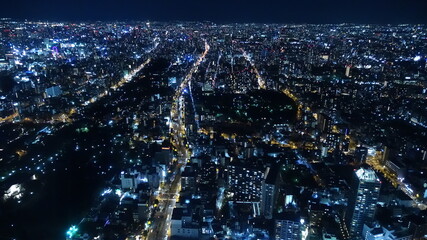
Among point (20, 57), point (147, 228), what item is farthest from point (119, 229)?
point (20, 57)

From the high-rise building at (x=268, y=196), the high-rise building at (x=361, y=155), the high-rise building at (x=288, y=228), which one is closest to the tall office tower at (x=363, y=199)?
the high-rise building at (x=288, y=228)

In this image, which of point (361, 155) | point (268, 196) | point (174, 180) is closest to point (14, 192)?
point (174, 180)

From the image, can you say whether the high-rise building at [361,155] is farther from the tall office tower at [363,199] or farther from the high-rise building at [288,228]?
the high-rise building at [288,228]

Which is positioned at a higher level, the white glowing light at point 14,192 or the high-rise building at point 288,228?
the high-rise building at point 288,228

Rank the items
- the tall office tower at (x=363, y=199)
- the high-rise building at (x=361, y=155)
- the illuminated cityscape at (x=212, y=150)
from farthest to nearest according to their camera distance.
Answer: the high-rise building at (x=361, y=155) → the illuminated cityscape at (x=212, y=150) → the tall office tower at (x=363, y=199)

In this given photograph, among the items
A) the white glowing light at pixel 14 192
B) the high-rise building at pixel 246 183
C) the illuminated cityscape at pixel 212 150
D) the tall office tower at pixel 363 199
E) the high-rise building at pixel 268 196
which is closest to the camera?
the tall office tower at pixel 363 199

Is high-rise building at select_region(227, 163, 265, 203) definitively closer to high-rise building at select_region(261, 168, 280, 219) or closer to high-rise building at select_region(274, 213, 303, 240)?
high-rise building at select_region(261, 168, 280, 219)
